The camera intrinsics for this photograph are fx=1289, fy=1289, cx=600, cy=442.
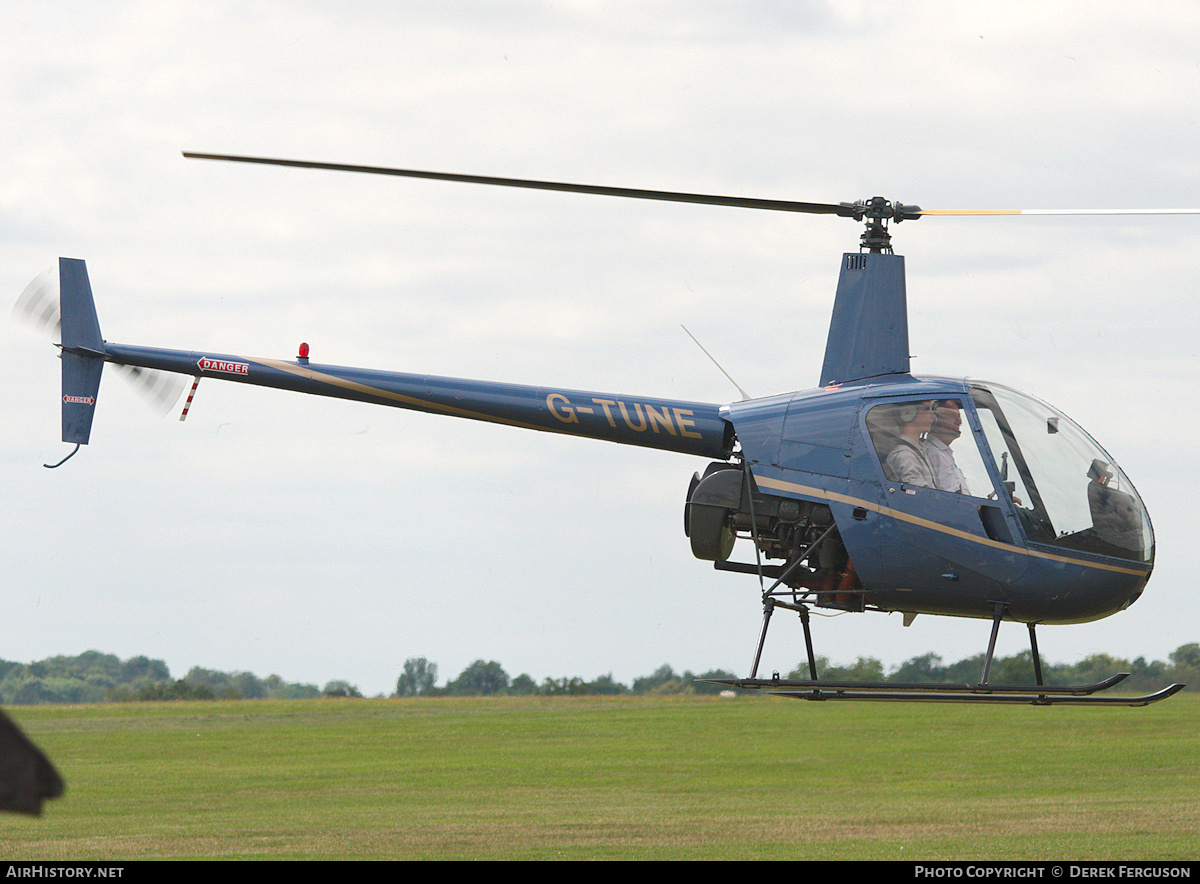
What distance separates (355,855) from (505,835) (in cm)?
367

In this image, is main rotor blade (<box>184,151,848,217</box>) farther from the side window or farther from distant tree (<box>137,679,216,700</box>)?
distant tree (<box>137,679,216,700</box>)

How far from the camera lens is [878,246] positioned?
12516 millimetres

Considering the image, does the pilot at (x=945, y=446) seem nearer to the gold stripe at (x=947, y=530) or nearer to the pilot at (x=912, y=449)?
the pilot at (x=912, y=449)

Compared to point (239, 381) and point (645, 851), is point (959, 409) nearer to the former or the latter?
point (239, 381)

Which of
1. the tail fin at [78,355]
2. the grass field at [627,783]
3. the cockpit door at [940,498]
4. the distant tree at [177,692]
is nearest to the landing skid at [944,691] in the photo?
the cockpit door at [940,498]

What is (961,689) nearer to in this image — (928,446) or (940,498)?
(940,498)

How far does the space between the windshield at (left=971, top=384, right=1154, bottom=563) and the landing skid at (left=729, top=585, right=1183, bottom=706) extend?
0.88 m

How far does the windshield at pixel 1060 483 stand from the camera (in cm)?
1098

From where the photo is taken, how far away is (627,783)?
37281 mm

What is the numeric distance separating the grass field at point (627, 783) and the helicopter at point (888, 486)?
557 inches

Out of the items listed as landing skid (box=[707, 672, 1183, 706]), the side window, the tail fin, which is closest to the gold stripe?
the side window

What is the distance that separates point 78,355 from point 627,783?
83.0 feet

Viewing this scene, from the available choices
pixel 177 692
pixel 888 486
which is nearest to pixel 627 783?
pixel 888 486

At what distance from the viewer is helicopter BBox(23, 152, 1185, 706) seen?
1097 centimetres
